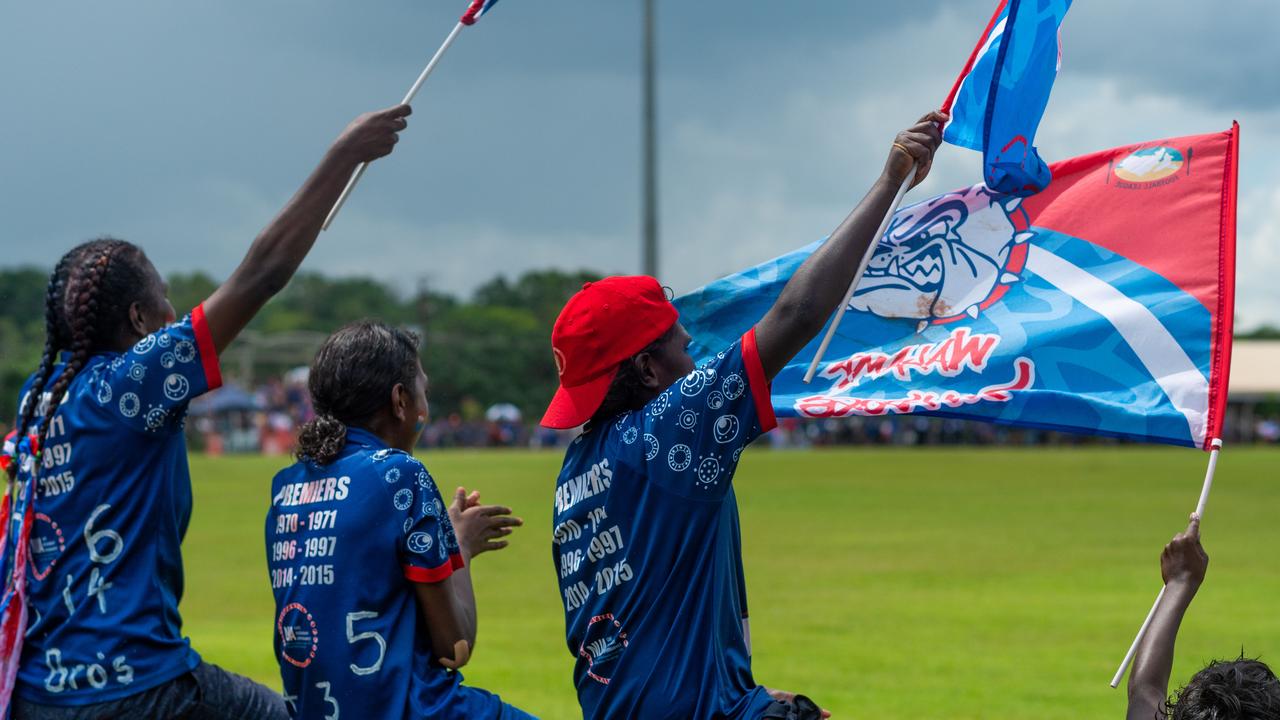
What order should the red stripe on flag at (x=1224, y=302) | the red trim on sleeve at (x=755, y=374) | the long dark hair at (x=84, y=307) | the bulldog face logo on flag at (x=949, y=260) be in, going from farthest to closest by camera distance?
the bulldog face logo on flag at (x=949, y=260), the red stripe on flag at (x=1224, y=302), the long dark hair at (x=84, y=307), the red trim on sleeve at (x=755, y=374)

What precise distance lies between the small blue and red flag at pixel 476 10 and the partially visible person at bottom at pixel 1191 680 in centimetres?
265

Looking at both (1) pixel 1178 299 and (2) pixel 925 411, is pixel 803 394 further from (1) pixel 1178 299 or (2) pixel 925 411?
(1) pixel 1178 299

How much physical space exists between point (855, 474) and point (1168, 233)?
108ft

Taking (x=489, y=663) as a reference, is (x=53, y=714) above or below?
above

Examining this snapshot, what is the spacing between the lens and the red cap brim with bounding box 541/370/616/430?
363 cm

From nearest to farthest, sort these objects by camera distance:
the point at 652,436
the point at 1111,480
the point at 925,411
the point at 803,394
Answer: the point at 652,436, the point at 925,411, the point at 803,394, the point at 1111,480

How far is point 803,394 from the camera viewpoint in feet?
16.0

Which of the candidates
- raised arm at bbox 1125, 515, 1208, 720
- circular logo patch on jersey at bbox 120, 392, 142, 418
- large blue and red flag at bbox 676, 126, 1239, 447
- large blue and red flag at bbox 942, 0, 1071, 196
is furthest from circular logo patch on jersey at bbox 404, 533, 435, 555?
large blue and red flag at bbox 942, 0, 1071, 196

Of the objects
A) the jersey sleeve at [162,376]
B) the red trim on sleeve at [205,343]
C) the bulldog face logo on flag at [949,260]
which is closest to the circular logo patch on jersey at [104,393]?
the jersey sleeve at [162,376]

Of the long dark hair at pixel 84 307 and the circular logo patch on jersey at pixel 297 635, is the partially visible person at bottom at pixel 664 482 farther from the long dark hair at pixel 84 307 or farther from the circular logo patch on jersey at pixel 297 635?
the long dark hair at pixel 84 307

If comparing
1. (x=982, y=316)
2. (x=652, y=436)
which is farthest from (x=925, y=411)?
(x=652, y=436)

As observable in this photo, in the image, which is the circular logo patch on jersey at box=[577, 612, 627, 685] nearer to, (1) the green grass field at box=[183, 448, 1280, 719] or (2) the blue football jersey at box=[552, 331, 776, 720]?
(2) the blue football jersey at box=[552, 331, 776, 720]

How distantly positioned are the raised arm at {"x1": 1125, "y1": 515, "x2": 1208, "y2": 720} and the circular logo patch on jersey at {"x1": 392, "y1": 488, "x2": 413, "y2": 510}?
1840mm

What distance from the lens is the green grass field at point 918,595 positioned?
941 centimetres
